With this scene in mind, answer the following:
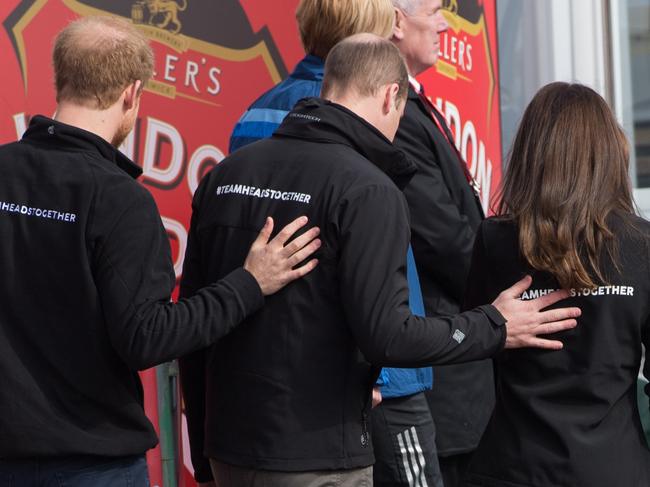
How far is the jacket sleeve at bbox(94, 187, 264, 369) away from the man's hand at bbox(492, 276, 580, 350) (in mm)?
566

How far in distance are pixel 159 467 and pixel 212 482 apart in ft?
3.35

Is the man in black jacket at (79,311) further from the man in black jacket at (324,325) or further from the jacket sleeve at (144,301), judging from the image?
the man in black jacket at (324,325)

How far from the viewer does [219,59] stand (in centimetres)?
400

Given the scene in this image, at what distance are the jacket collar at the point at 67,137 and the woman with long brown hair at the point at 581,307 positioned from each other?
844 mm

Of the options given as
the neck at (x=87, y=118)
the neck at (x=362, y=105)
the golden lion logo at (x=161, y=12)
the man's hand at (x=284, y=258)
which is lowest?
the man's hand at (x=284, y=258)

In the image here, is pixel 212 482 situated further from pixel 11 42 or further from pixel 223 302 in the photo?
pixel 11 42

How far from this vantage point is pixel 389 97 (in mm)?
2676

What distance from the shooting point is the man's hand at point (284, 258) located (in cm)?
243

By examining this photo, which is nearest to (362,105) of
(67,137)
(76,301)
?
(67,137)

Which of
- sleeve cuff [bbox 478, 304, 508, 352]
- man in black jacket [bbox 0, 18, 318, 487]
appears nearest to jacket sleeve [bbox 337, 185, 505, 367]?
sleeve cuff [bbox 478, 304, 508, 352]

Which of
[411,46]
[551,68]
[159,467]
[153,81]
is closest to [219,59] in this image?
[153,81]

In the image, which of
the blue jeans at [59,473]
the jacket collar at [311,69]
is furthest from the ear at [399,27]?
the blue jeans at [59,473]

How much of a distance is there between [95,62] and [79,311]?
0.50m

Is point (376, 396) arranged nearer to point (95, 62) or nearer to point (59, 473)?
point (59, 473)
